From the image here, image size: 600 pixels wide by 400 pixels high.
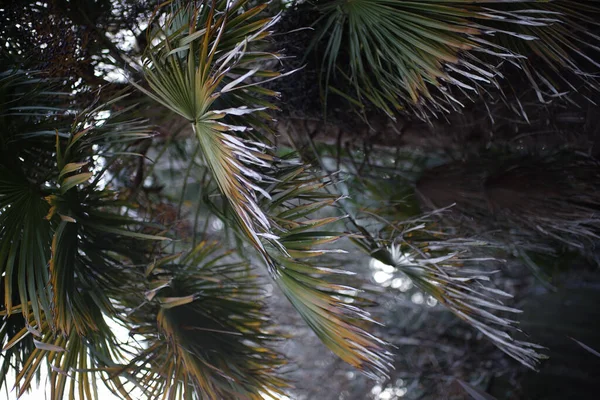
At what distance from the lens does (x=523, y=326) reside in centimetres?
248

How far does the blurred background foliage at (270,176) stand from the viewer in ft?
4.37

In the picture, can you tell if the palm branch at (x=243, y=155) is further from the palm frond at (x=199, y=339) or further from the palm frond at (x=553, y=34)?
the palm frond at (x=553, y=34)

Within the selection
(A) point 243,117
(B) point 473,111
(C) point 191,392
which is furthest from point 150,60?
(B) point 473,111

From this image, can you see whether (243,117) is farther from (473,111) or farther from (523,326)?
(523,326)

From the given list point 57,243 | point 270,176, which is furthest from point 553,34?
point 57,243

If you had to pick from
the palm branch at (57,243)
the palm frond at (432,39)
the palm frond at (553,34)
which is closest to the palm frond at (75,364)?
the palm branch at (57,243)

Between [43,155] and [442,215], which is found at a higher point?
[43,155]

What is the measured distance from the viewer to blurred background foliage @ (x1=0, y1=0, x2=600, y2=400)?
4.37ft

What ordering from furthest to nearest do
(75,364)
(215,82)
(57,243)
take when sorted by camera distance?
(75,364)
(57,243)
(215,82)

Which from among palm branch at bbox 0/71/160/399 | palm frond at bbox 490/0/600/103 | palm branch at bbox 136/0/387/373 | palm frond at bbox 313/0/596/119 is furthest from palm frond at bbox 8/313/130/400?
palm frond at bbox 490/0/600/103

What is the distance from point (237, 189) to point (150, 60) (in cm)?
46

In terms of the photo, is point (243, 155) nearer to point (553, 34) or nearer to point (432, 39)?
point (432, 39)

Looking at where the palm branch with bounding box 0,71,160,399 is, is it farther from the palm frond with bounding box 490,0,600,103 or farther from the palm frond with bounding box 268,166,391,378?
the palm frond with bounding box 490,0,600,103

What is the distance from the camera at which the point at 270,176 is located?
4.98 feet
